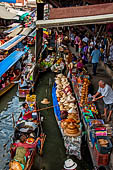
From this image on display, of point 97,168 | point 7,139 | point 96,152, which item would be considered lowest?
point 7,139

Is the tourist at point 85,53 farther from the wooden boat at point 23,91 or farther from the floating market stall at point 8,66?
the floating market stall at point 8,66

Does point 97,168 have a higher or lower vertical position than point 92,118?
lower

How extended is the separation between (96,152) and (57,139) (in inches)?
95.5

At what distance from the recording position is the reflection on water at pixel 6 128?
6.75 metres

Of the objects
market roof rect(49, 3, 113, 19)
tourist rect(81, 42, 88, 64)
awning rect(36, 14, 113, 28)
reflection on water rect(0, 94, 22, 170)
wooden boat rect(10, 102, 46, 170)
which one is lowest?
reflection on water rect(0, 94, 22, 170)

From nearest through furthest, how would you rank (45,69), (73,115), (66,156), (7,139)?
(66,156) < (73,115) < (7,139) < (45,69)

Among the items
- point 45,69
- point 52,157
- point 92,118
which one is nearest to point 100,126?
point 92,118

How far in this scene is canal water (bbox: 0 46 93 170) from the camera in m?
6.31

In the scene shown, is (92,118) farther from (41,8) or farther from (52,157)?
(41,8)

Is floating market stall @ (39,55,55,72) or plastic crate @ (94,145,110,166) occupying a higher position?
floating market stall @ (39,55,55,72)

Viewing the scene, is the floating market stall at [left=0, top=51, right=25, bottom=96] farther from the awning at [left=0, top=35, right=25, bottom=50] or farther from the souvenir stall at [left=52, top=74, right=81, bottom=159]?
the souvenir stall at [left=52, top=74, right=81, bottom=159]

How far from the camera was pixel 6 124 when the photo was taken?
8672 mm

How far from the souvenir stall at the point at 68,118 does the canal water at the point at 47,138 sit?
38 cm

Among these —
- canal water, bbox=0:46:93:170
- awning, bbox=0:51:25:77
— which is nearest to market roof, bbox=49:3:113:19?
canal water, bbox=0:46:93:170
